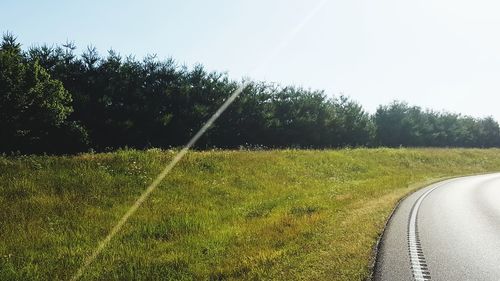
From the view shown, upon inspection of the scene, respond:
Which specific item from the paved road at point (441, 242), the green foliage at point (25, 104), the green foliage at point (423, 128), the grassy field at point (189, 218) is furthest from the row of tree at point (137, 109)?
the paved road at point (441, 242)

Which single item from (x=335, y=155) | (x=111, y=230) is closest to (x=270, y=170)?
(x=335, y=155)

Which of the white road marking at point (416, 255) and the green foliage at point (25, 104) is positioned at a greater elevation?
the green foliage at point (25, 104)

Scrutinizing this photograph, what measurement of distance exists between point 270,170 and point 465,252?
1680cm

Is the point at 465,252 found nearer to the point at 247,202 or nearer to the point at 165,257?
the point at 165,257

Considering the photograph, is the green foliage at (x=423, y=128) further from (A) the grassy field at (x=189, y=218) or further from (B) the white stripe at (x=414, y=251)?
(B) the white stripe at (x=414, y=251)

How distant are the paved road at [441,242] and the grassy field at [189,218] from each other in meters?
0.52

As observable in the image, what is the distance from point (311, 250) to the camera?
8.87 m

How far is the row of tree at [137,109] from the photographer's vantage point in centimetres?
2555

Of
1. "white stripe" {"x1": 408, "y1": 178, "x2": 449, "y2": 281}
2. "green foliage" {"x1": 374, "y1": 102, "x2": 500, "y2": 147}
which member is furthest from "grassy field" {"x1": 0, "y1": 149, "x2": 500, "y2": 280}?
"green foliage" {"x1": 374, "y1": 102, "x2": 500, "y2": 147}

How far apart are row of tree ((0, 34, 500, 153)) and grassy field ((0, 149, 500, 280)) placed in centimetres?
799

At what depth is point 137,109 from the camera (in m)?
34.8

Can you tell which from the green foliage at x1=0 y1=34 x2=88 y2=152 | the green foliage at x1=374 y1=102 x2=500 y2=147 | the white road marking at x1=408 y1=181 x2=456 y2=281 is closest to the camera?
the white road marking at x1=408 y1=181 x2=456 y2=281

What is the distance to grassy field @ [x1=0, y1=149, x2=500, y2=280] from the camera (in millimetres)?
8719

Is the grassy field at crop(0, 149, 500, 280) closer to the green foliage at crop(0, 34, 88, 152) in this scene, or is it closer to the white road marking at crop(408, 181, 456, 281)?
the white road marking at crop(408, 181, 456, 281)
